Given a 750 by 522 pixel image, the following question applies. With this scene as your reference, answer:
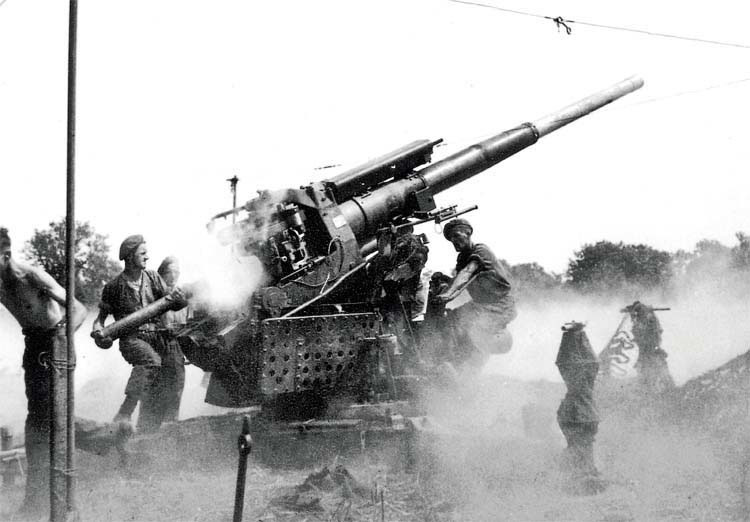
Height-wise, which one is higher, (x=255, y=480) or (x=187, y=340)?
(x=187, y=340)

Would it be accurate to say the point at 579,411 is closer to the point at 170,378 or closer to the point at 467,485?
the point at 467,485

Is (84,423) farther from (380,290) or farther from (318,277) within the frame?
(380,290)

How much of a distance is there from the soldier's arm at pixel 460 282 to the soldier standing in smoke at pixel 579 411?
5.48 feet

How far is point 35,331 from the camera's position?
648 cm

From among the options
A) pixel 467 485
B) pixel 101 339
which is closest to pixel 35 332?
pixel 101 339

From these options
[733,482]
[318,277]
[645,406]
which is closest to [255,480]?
[318,277]

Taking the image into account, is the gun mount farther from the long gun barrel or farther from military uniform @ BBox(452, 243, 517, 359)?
military uniform @ BBox(452, 243, 517, 359)

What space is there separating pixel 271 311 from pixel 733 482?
439 centimetres

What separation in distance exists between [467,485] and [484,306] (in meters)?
2.61

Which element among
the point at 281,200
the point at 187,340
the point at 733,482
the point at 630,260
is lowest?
the point at 733,482

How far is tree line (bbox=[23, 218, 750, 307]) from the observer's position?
39406mm

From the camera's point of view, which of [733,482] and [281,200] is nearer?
[733,482]

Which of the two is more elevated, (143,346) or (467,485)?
(143,346)

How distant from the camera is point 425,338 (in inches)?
328
